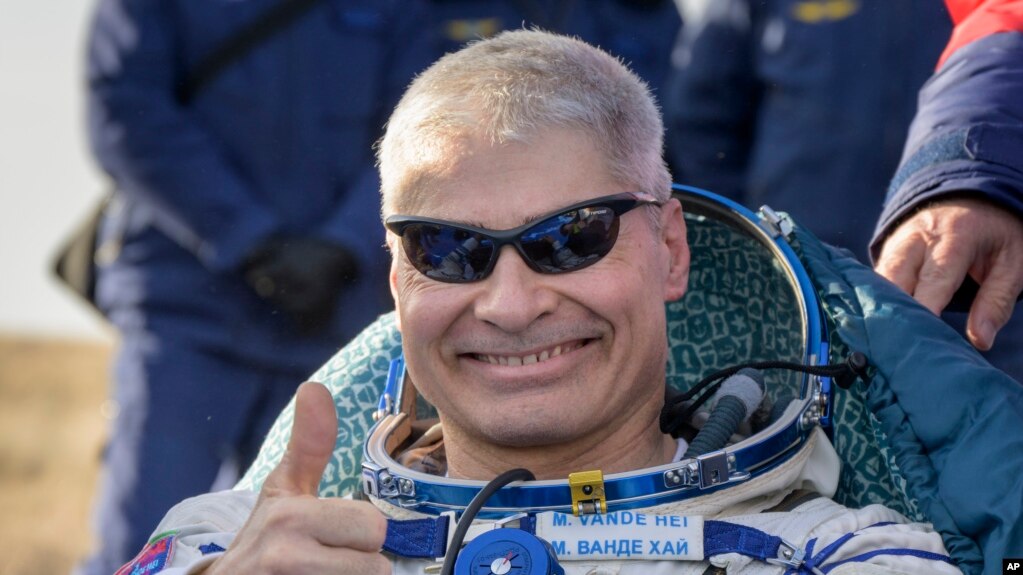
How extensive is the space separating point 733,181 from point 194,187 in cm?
180

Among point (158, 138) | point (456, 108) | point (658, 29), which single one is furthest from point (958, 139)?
point (158, 138)

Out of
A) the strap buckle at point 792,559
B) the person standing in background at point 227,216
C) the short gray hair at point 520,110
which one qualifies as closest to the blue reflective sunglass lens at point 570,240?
the short gray hair at point 520,110

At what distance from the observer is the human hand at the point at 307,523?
7.65ft

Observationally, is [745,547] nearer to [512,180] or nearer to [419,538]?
[419,538]

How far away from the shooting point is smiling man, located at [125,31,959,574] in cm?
286

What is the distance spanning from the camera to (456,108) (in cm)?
301

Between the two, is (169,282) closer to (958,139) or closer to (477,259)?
(477,259)

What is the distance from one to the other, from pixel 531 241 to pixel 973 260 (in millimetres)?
1030

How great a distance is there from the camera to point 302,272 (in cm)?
485

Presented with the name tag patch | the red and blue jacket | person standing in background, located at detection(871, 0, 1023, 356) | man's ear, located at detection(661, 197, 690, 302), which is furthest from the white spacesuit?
the red and blue jacket

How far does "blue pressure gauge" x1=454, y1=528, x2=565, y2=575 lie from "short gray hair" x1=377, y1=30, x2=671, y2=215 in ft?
2.35

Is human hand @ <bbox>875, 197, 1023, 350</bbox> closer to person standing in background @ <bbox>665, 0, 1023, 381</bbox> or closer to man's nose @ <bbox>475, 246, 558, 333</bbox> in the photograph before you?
man's nose @ <bbox>475, 246, 558, 333</bbox>

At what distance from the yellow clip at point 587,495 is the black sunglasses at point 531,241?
39cm

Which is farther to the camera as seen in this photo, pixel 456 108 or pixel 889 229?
pixel 889 229
